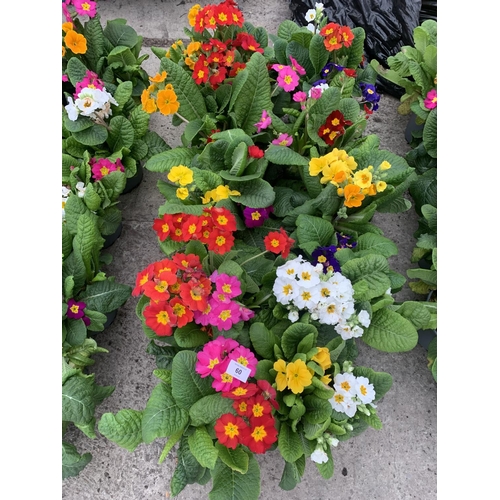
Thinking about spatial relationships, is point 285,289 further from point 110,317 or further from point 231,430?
point 110,317

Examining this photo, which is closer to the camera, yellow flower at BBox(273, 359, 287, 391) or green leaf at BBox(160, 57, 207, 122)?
yellow flower at BBox(273, 359, 287, 391)

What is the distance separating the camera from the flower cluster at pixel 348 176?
159cm

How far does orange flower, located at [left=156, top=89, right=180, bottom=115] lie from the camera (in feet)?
6.04

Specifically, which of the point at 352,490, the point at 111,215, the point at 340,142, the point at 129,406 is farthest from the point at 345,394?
the point at 111,215

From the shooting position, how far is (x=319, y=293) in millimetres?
1492

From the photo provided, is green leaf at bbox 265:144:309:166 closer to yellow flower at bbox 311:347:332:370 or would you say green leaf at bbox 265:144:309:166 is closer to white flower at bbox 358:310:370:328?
white flower at bbox 358:310:370:328

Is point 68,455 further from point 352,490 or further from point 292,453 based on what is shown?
point 352,490

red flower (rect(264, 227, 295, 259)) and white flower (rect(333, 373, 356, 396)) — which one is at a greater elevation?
red flower (rect(264, 227, 295, 259))

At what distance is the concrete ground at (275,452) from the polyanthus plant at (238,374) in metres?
0.30

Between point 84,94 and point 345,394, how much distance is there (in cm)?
168

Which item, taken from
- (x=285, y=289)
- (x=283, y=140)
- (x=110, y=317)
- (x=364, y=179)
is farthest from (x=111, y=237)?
(x=364, y=179)

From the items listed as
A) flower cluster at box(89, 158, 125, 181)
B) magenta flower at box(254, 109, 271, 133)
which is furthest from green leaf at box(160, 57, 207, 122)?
flower cluster at box(89, 158, 125, 181)

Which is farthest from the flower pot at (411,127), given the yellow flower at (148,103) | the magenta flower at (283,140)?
the yellow flower at (148,103)

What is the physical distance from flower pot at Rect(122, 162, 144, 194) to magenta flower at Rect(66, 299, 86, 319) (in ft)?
2.55
